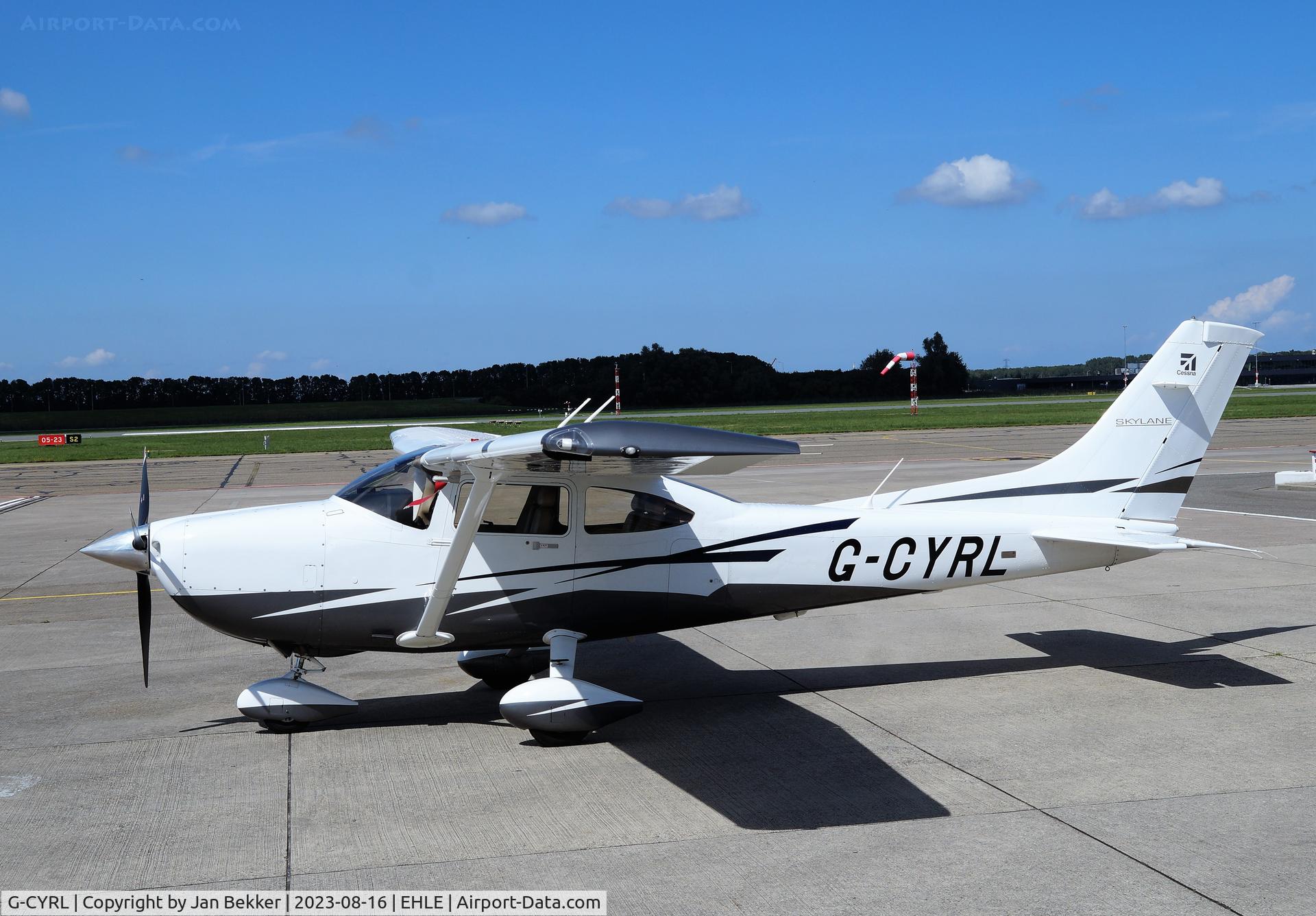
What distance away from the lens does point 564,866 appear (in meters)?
5.25

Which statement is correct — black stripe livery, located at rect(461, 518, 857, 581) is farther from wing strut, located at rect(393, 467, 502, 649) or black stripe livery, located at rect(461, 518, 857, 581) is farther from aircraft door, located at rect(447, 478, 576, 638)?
wing strut, located at rect(393, 467, 502, 649)

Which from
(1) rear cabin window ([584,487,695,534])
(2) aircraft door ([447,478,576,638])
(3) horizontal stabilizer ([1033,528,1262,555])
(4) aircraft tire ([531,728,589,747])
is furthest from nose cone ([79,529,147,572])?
(3) horizontal stabilizer ([1033,528,1262,555])

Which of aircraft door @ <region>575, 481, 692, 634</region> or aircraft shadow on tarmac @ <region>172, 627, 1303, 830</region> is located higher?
aircraft door @ <region>575, 481, 692, 634</region>

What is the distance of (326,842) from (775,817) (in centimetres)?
242

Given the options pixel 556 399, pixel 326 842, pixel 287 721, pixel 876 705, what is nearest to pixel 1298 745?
pixel 876 705

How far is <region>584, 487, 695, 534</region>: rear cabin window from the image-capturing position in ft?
25.4

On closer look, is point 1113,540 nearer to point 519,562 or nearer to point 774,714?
point 774,714

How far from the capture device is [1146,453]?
8961 millimetres

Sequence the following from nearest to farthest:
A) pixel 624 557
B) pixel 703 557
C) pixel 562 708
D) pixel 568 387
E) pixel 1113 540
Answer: pixel 562 708 → pixel 624 557 → pixel 703 557 → pixel 1113 540 → pixel 568 387

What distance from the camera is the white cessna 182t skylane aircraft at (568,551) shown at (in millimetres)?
7250

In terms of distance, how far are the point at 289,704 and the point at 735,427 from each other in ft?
141

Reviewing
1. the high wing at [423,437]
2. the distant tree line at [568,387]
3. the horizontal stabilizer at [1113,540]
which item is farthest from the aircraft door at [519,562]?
the distant tree line at [568,387]

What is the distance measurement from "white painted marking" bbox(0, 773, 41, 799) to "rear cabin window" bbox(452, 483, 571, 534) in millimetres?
3041

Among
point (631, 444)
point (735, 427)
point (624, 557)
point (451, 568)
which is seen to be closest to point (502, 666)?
point (624, 557)
